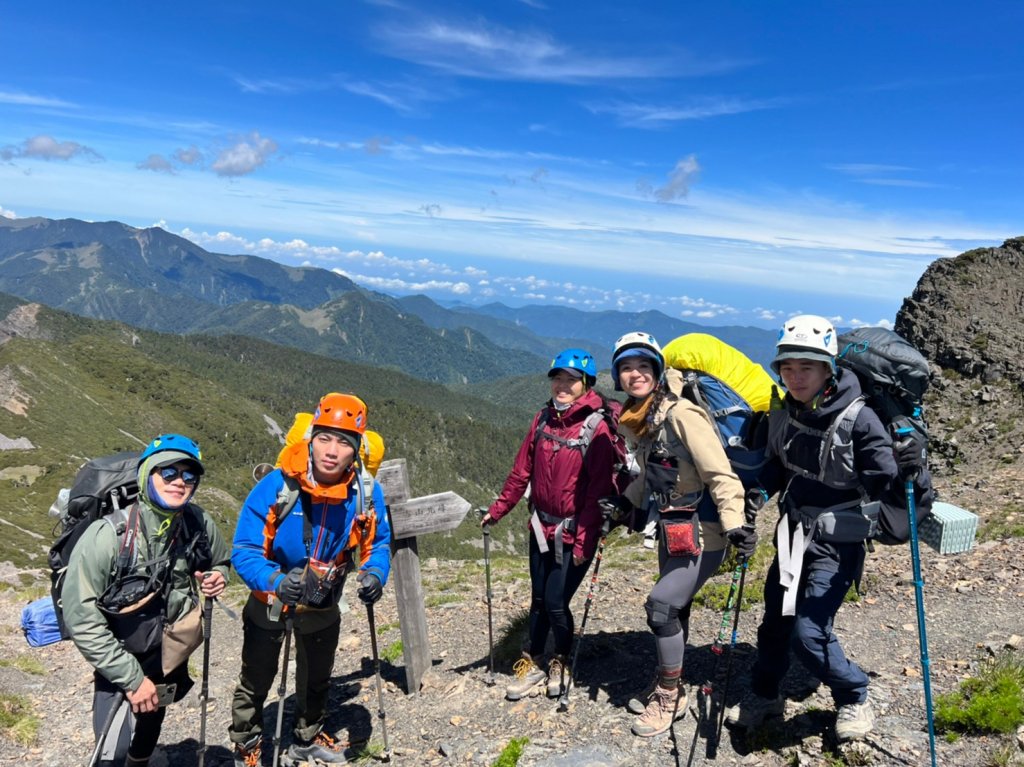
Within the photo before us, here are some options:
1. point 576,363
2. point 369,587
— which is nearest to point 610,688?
point 369,587

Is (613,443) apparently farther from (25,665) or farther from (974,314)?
(974,314)

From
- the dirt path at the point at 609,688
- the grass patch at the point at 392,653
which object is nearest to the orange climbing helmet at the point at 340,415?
the dirt path at the point at 609,688

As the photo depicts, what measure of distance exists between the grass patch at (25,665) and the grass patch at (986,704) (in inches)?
463

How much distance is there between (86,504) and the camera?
452 centimetres

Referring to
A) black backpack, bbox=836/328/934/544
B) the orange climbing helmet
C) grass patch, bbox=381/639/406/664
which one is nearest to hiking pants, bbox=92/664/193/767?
the orange climbing helmet

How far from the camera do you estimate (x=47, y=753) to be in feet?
22.6

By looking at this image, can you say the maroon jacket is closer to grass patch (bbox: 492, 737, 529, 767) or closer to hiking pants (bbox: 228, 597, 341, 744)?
grass patch (bbox: 492, 737, 529, 767)

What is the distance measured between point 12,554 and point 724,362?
284ft

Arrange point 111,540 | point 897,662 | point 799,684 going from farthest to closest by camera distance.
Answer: point 897,662 → point 799,684 → point 111,540

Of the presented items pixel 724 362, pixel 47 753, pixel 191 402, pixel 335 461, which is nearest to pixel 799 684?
pixel 724 362

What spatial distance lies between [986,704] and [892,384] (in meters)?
3.05

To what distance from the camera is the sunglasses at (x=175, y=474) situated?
459cm

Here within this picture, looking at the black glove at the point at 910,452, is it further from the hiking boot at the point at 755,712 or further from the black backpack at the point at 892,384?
the hiking boot at the point at 755,712

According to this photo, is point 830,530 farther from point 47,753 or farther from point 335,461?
point 47,753
